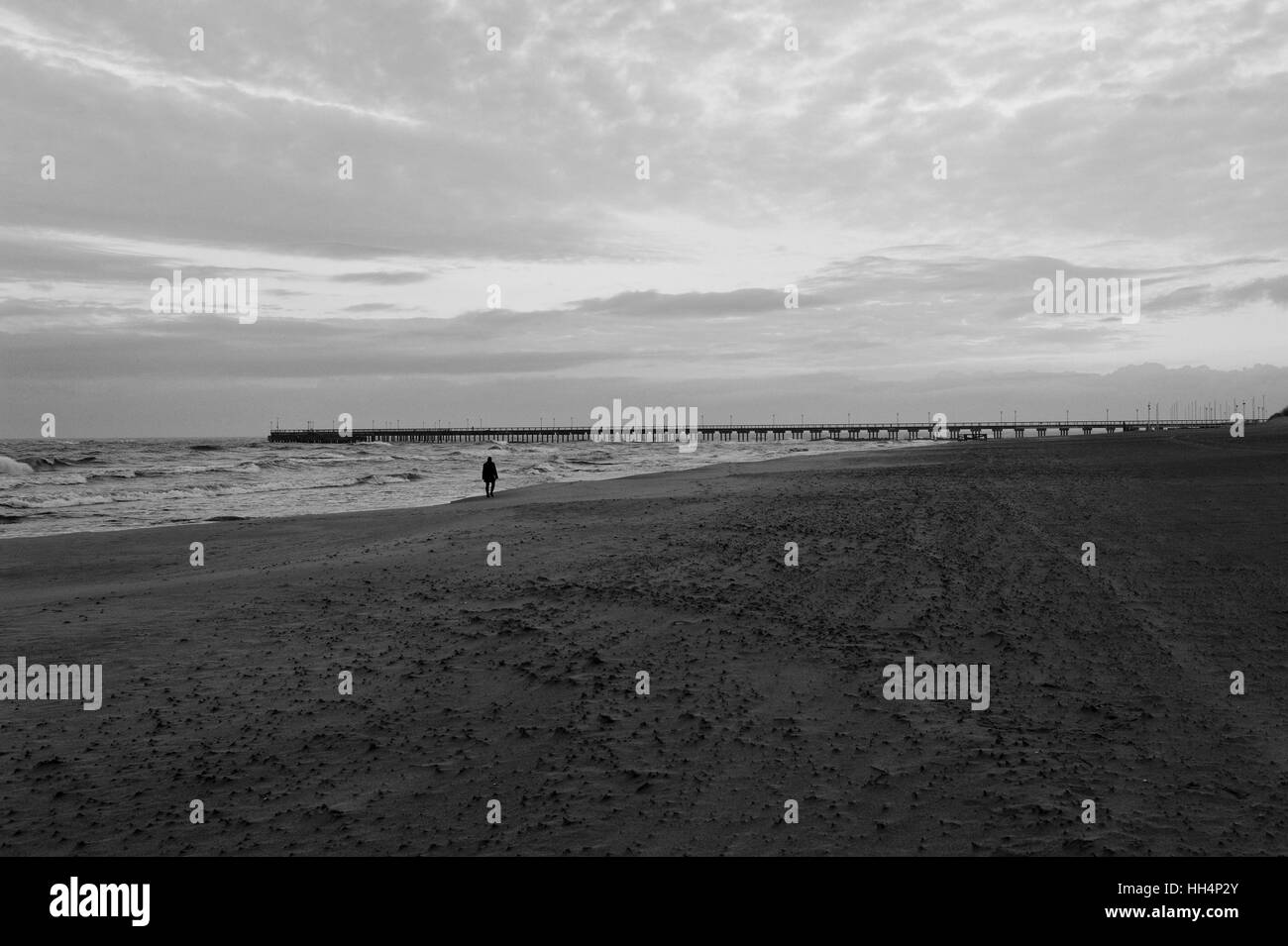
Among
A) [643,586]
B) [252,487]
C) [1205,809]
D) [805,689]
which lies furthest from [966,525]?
[252,487]

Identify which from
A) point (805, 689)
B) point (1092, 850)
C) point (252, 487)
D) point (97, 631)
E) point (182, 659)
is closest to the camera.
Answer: point (1092, 850)

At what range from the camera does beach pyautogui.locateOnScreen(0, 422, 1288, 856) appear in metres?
5.44

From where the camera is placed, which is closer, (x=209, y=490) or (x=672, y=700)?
(x=672, y=700)

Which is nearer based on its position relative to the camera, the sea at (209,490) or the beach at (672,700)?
the beach at (672,700)

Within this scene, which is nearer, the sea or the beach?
the beach

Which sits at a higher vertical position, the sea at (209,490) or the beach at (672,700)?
the sea at (209,490)

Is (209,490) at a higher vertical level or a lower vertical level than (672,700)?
higher

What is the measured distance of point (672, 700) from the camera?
767cm

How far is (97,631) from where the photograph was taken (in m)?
10.4

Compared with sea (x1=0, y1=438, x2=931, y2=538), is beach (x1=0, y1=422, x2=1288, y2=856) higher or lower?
lower

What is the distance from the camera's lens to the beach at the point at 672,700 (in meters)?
5.44

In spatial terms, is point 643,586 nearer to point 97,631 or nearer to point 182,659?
point 182,659
